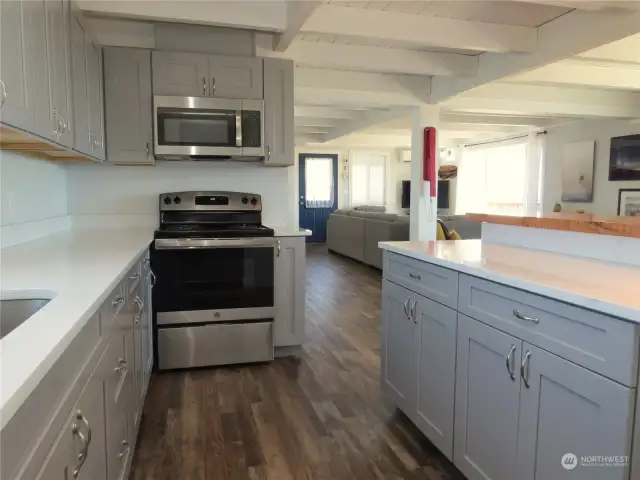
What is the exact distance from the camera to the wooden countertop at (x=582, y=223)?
1788 millimetres

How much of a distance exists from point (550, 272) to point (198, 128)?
2.52 metres

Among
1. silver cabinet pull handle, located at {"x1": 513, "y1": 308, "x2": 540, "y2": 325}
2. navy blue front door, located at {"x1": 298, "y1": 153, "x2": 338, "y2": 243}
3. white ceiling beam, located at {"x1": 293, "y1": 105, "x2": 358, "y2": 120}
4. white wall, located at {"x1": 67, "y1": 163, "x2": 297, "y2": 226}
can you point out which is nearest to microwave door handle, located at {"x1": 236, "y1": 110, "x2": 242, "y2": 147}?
white wall, located at {"x1": 67, "y1": 163, "x2": 297, "y2": 226}

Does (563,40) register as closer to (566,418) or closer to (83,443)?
(566,418)

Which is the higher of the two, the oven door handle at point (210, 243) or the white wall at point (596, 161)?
the white wall at point (596, 161)

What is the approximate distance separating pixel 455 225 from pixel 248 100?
13.4 feet

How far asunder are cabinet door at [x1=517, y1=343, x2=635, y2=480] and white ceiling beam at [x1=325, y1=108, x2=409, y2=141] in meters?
4.36

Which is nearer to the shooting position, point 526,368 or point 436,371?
point 526,368

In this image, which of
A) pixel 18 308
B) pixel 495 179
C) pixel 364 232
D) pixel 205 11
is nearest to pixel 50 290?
pixel 18 308

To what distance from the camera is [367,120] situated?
7.05 meters

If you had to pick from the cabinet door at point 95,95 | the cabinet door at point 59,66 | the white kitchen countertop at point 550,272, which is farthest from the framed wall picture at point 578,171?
the cabinet door at point 59,66

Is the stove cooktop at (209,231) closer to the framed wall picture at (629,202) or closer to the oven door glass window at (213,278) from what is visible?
the oven door glass window at (213,278)

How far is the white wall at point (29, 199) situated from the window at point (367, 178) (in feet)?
26.9

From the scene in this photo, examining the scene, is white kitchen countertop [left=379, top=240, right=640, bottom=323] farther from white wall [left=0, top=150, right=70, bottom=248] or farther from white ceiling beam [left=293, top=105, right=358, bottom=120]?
white ceiling beam [left=293, top=105, right=358, bottom=120]

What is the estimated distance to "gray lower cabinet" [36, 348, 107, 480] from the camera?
0.92m
